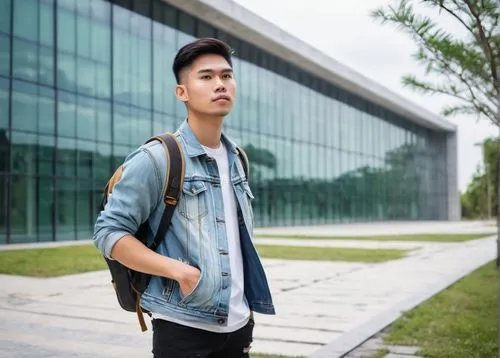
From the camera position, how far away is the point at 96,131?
932 inches

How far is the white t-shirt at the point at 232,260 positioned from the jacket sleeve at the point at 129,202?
255 millimetres

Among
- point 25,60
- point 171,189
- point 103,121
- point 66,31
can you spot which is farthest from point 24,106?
point 171,189

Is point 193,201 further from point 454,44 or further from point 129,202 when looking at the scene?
point 454,44

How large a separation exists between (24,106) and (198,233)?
2006 centimetres

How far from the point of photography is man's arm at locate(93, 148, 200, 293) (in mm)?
1970

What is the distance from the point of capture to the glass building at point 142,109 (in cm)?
2078

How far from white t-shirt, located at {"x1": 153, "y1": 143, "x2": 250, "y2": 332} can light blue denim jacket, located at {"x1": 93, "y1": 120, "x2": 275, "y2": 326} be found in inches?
1.5

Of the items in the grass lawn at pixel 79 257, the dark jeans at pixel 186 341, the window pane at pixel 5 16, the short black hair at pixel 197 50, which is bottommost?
the grass lawn at pixel 79 257

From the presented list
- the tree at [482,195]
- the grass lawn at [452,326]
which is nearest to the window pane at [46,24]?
the grass lawn at [452,326]

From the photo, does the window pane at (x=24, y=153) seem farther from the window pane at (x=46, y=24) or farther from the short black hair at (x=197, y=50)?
the short black hair at (x=197, y=50)

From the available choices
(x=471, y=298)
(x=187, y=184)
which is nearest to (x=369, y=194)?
(x=471, y=298)

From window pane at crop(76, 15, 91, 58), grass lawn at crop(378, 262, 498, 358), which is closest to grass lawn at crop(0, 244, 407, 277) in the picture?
grass lawn at crop(378, 262, 498, 358)

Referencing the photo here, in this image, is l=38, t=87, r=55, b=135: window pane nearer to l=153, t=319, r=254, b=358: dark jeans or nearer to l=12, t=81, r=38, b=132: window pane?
l=12, t=81, r=38, b=132: window pane

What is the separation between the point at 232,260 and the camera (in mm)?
2150
